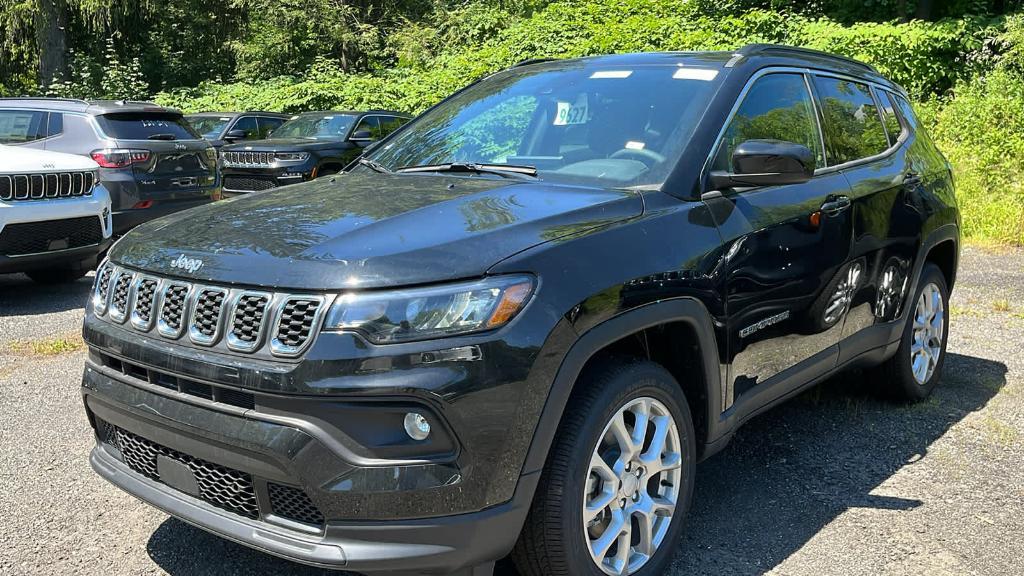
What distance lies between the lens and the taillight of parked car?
9219mm

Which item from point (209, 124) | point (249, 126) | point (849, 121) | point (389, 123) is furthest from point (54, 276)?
point (249, 126)

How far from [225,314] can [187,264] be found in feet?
0.92

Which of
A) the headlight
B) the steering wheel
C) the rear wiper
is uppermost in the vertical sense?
the steering wheel

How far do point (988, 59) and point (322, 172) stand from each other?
455 inches

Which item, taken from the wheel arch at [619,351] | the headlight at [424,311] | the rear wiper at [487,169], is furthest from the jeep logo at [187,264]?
the rear wiper at [487,169]

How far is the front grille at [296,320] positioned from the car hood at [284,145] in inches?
468

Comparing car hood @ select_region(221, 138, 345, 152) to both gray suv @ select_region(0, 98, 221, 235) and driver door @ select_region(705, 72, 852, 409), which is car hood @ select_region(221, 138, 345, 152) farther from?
driver door @ select_region(705, 72, 852, 409)

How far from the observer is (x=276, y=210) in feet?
10.2

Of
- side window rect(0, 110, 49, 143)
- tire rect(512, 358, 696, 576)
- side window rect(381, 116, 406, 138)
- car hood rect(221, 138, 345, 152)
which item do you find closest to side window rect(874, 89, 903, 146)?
tire rect(512, 358, 696, 576)

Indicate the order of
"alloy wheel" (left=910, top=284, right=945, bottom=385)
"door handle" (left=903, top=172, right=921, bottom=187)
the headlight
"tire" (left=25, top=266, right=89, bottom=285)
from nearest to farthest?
the headlight, "door handle" (left=903, top=172, right=921, bottom=187), "alloy wheel" (left=910, top=284, right=945, bottom=385), "tire" (left=25, top=266, right=89, bottom=285)

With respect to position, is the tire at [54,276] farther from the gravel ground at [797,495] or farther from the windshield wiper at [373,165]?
the windshield wiper at [373,165]

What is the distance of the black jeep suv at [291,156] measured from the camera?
14062 millimetres

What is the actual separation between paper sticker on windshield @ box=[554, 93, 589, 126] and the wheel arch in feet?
3.46

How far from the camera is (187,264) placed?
8.94 ft
